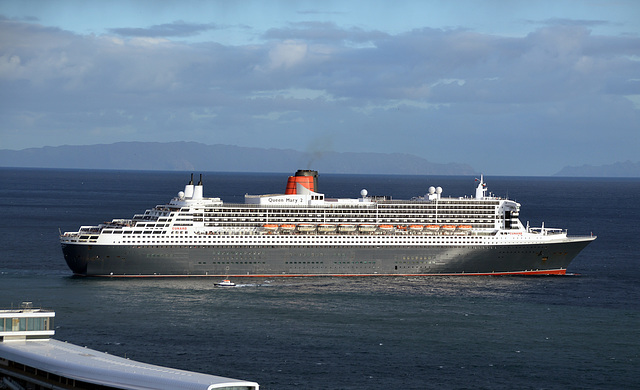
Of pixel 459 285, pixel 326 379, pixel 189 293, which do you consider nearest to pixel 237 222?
pixel 189 293

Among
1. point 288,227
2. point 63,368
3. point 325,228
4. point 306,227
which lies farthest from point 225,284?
point 63,368

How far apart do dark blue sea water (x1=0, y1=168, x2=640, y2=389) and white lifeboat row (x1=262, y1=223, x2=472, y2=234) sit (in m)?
4.87

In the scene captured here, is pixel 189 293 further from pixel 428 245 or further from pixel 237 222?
pixel 428 245

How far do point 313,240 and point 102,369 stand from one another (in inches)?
1693

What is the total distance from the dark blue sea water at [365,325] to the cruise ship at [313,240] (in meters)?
2.03

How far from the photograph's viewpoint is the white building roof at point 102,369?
123ft

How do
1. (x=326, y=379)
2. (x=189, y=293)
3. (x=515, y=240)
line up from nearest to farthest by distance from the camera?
1. (x=326, y=379)
2. (x=189, y=293)
3. (x=515, y=240)

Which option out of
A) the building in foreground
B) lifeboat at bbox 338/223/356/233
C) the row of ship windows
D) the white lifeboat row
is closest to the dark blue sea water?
the white lifeboat row

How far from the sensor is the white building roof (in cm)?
3759

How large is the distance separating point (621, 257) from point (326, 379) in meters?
59.6

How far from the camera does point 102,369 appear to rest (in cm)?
3962

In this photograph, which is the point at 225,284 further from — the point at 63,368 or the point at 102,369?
the point at 102,369

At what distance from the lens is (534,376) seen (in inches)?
1962

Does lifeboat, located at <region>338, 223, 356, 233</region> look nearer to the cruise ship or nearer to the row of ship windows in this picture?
the cruise ship
